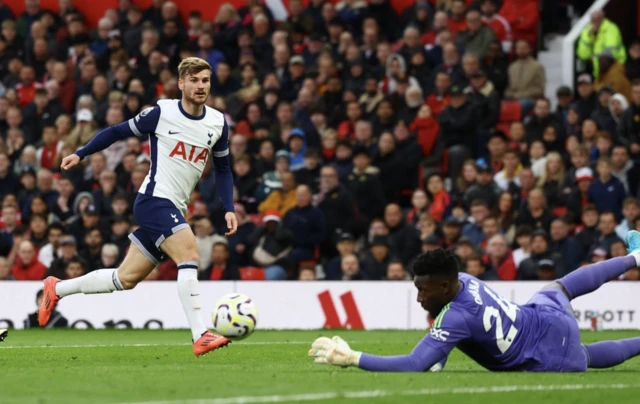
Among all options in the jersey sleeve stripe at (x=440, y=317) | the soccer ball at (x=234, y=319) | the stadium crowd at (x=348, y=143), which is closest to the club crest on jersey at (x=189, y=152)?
the soccer ball at (x=234, y=319)

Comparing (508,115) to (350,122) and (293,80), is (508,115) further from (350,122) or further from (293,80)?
(293,80)

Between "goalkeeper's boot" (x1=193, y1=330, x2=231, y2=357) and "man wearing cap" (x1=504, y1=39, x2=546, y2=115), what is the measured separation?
464 inches

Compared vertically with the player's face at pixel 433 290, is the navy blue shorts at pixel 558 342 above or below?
below

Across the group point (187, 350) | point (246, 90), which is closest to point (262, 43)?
point (246, 90)

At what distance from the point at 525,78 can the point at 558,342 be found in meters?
12.8

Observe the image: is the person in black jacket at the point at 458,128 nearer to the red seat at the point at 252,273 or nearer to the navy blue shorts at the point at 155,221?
the red seat at the point at 252,273

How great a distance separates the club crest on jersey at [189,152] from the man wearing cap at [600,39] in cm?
1178

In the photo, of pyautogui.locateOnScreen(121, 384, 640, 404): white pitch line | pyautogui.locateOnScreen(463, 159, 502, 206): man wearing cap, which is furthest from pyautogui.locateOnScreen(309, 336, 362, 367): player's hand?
pyautogui.locateOnScreen(463, 159, 502, 206): man wearing cap

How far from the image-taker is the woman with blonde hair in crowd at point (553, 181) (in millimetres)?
19234

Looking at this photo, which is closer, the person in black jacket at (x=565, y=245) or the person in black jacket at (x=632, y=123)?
the person in black jacket at (x=565, y=245)

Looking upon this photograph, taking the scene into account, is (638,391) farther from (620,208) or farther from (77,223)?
(77,223)

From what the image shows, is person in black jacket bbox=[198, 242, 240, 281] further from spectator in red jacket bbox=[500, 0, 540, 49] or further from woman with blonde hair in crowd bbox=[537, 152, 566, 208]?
spectator in red jacket bbox=[500, 0, 540, 49]

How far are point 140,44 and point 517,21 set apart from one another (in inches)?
286

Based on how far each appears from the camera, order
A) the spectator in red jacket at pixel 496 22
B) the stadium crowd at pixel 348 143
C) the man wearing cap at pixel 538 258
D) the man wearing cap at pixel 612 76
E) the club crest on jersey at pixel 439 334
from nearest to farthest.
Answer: the club crest on jersey at pixel 439 334
the man wearing cap at pixel 538 258
the stadium crowd at pixel 348 143
the man wearing cap at pixel 612 76
the spectator in red jacket at pixel 496 22
